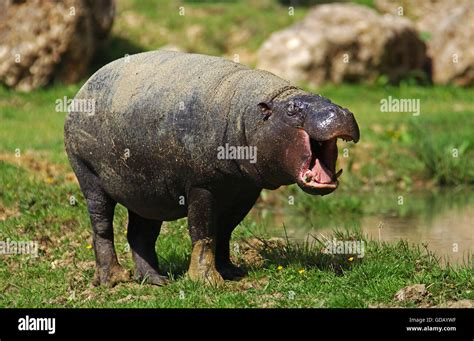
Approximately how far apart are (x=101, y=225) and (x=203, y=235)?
1.08 m

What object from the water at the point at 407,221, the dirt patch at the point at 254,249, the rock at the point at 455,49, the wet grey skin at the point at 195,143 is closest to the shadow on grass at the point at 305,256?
the dirt patch at the point at 254,249

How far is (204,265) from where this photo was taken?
8.59 meters

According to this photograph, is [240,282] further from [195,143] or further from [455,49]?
[455,49]

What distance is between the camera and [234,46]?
71.5 ft

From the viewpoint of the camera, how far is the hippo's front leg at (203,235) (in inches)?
330

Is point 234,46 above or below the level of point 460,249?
above

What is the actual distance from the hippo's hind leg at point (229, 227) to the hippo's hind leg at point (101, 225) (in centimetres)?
81

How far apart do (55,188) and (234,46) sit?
1019 centimetres

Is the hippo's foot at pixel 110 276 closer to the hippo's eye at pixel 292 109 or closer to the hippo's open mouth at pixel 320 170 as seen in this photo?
the hippo's open mouth at pixel 320 170
